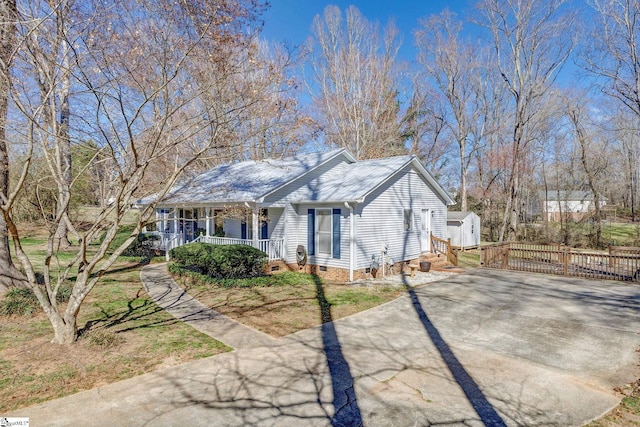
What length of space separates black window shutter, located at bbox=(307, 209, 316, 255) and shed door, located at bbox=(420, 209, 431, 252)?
5204 millimetres

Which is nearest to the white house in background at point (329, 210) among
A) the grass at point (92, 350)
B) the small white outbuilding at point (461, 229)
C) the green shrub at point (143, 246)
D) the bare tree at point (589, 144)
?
the green shrub at point (143, 246)

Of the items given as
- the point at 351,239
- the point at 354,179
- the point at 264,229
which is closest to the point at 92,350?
the point at 351,239

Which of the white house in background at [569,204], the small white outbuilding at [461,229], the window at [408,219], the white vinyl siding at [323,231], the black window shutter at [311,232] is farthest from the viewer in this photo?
the white house in background at [569,204]

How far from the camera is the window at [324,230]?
1415cm

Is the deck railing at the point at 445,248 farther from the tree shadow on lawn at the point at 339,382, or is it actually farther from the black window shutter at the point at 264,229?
the tree shadow on lawn at the point at 339,382

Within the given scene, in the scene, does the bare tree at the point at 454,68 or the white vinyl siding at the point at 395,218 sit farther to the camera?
the bare tree at the point at 454,68

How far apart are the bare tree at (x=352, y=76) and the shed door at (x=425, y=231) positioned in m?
9.98

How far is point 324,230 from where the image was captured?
14.3m

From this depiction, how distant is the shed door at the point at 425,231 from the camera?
55.0ft

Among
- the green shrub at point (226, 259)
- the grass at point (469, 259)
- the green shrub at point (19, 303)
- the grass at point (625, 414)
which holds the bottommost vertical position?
the grass at point (625, 414)

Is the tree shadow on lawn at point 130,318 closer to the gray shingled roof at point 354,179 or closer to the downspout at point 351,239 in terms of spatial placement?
the downspout at point 351,239

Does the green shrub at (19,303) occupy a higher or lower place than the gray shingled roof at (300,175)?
lower

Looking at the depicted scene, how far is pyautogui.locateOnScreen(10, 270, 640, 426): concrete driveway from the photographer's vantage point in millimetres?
4531

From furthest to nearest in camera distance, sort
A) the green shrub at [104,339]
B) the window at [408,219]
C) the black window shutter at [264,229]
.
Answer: the window at [408,219]
the black window shutter at [264,229]
the green shrub at [104,339]
